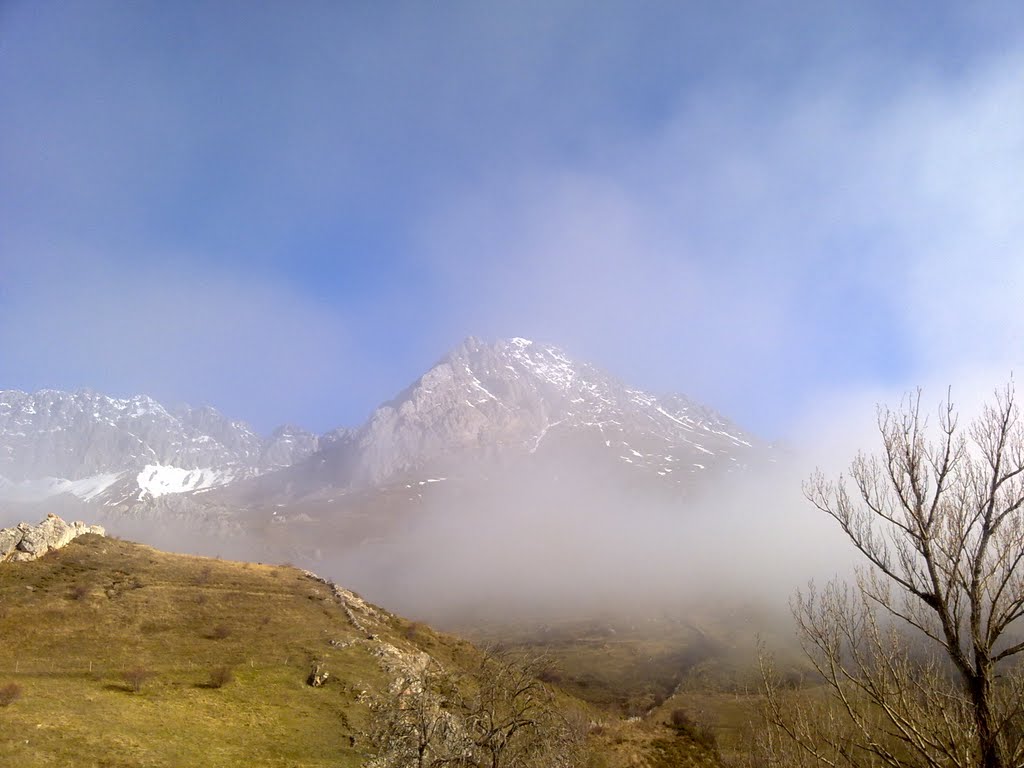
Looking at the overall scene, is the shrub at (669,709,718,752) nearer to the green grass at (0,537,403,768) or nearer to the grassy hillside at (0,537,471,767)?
→ the grassy hillside at (0,537,471,767)

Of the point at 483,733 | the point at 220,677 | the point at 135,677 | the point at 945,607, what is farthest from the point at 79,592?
the point at 945,607

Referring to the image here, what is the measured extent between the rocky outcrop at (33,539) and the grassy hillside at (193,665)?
136 centimetres

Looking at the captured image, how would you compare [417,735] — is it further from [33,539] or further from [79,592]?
[33,539]

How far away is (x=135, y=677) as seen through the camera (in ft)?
129

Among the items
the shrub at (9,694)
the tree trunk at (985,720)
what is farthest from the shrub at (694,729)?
the shrub at (9,694)

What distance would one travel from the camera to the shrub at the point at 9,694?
3204 centimetres

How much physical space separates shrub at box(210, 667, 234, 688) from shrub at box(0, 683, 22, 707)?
11994 mm

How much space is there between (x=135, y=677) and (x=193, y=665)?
18.6ft

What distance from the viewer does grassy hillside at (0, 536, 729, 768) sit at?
32.0 metres

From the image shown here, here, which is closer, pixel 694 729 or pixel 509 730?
pixel 509 730

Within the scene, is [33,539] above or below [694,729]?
above

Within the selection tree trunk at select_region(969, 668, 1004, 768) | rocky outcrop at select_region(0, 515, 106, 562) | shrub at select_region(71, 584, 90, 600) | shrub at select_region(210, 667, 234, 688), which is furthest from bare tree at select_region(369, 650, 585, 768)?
rocky outcrop at select_region(0, 515, 106, 562)

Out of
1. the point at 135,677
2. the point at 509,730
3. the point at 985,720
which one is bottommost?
the point at 135,677

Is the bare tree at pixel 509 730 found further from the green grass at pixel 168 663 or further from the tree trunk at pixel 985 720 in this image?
the tree trunk at pixel 985 720
